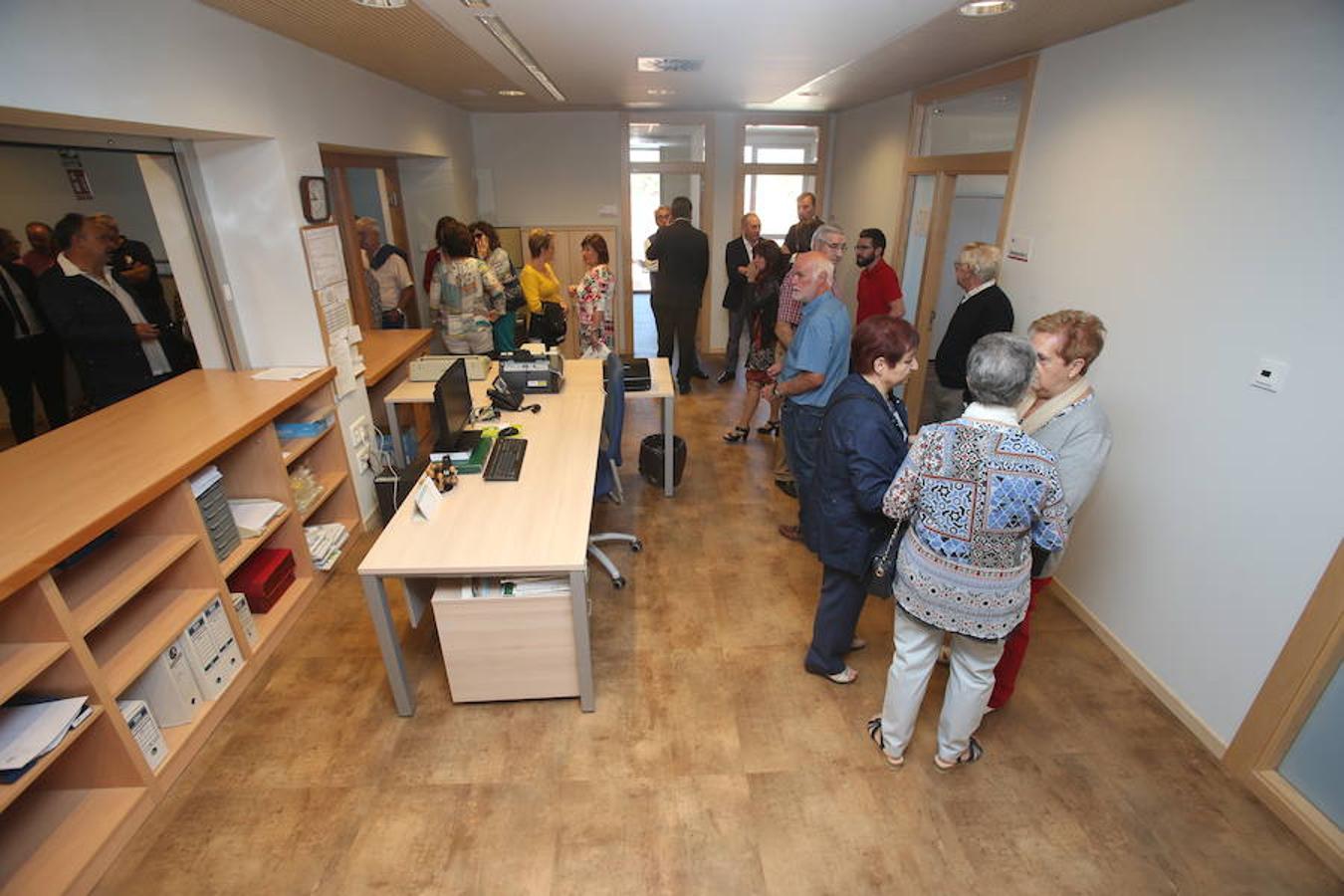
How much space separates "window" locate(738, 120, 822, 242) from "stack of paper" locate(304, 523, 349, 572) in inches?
213

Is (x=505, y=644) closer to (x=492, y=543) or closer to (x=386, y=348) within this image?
(x=492, y=543)

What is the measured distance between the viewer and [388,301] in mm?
5047

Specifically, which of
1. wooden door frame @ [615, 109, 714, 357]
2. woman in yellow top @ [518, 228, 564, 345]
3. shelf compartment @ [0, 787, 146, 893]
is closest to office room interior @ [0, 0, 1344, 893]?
shelf compartment @ [0, 787, 146, 893]

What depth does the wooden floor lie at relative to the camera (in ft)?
6.26

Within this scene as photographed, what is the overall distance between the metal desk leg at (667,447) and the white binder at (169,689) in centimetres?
257

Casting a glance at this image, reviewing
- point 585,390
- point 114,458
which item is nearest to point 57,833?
point 114,458

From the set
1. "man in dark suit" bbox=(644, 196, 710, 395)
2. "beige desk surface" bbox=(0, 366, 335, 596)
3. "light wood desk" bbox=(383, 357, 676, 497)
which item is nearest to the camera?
"beige desk surface" bbox=(0, 366, 335, 596)

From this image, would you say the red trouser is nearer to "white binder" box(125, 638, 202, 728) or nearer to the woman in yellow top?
"white binder" box(125, 638, 202, 728)

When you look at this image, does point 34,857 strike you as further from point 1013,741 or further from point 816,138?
point 816,138

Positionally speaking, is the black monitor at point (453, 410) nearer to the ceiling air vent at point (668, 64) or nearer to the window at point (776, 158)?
the ceiling air vent at point (668, 64)

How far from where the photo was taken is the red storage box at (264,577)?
110 inches

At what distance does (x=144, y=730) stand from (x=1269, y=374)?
12.9 feet

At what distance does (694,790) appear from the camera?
2168 millimetres

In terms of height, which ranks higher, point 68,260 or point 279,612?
point 68,260
